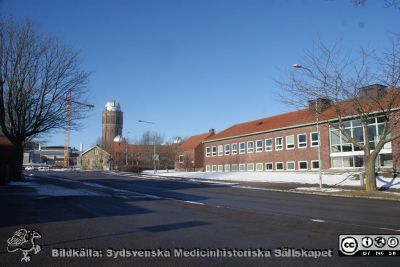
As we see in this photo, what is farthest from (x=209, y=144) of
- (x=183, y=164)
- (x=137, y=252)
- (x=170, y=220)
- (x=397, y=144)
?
A: (x=137, y=252)

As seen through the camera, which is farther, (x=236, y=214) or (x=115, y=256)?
(x=236, y=214)

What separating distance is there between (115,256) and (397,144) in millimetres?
31300

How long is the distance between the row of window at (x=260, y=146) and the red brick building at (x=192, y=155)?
1468cm

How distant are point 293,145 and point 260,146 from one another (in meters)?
6.48

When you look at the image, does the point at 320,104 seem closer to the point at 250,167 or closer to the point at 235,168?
the point at 250,167

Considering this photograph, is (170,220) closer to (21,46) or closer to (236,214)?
(236,214)

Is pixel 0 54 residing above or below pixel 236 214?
above

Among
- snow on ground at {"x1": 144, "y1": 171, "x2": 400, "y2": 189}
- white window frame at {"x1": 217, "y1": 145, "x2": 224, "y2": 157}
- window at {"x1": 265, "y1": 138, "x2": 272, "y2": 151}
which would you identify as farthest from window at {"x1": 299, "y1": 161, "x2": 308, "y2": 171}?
white window frame at {"x1": 217, "y1": 145, "x2": 224, "y2": 157}

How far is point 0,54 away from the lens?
28.3m

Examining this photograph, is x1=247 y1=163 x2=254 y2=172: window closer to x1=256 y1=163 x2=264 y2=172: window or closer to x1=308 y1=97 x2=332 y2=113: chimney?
x1=256 y1=163 x2=264 y2=172: window

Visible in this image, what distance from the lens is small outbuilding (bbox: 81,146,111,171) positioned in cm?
11328

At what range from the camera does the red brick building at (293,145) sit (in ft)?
111

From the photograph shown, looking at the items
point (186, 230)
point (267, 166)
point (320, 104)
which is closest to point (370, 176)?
point (320, 104)

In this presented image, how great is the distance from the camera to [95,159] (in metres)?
118
